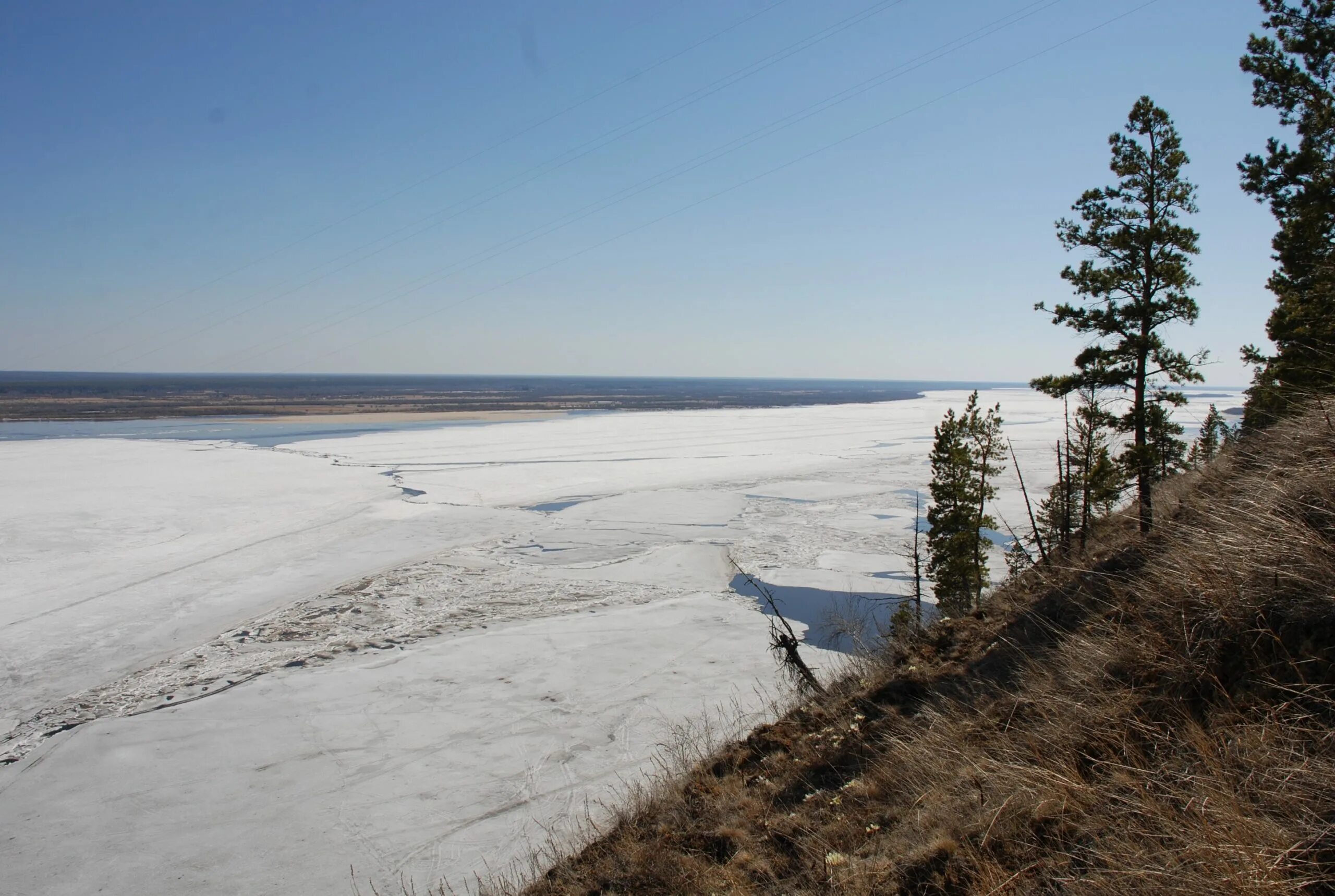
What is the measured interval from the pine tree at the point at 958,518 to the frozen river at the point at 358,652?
7.94ft

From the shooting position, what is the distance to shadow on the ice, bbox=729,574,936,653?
18734 millimetres

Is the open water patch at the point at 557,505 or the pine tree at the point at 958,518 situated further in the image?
the open water patch at the point at 557,505

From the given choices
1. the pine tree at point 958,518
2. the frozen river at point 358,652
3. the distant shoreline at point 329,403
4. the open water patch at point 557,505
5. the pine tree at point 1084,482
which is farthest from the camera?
the distant shoreline at point 329,403

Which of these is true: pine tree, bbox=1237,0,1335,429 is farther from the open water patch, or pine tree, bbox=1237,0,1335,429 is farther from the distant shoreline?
the distant shoreline

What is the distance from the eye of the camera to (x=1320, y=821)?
331 cm

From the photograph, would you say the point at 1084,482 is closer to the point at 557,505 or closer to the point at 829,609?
the point at 829,609

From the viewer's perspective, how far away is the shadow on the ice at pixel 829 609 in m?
18.7

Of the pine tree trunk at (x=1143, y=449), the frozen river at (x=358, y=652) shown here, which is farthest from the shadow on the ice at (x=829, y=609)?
the pine tree trunk at (x=1143, y=449)

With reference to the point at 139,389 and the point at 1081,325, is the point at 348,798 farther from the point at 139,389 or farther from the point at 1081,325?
the point at 139,389

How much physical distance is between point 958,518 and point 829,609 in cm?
499

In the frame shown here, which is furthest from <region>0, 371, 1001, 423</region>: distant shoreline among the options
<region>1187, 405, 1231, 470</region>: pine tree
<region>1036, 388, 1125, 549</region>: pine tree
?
<region>1036, 388, 1125, 549</region>: pine tree

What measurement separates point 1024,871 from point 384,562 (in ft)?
80.6

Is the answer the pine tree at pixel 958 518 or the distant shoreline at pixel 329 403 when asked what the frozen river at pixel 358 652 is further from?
the distant shoreline at pixel 329 403

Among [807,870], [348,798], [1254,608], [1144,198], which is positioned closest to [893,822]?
[807,870]
